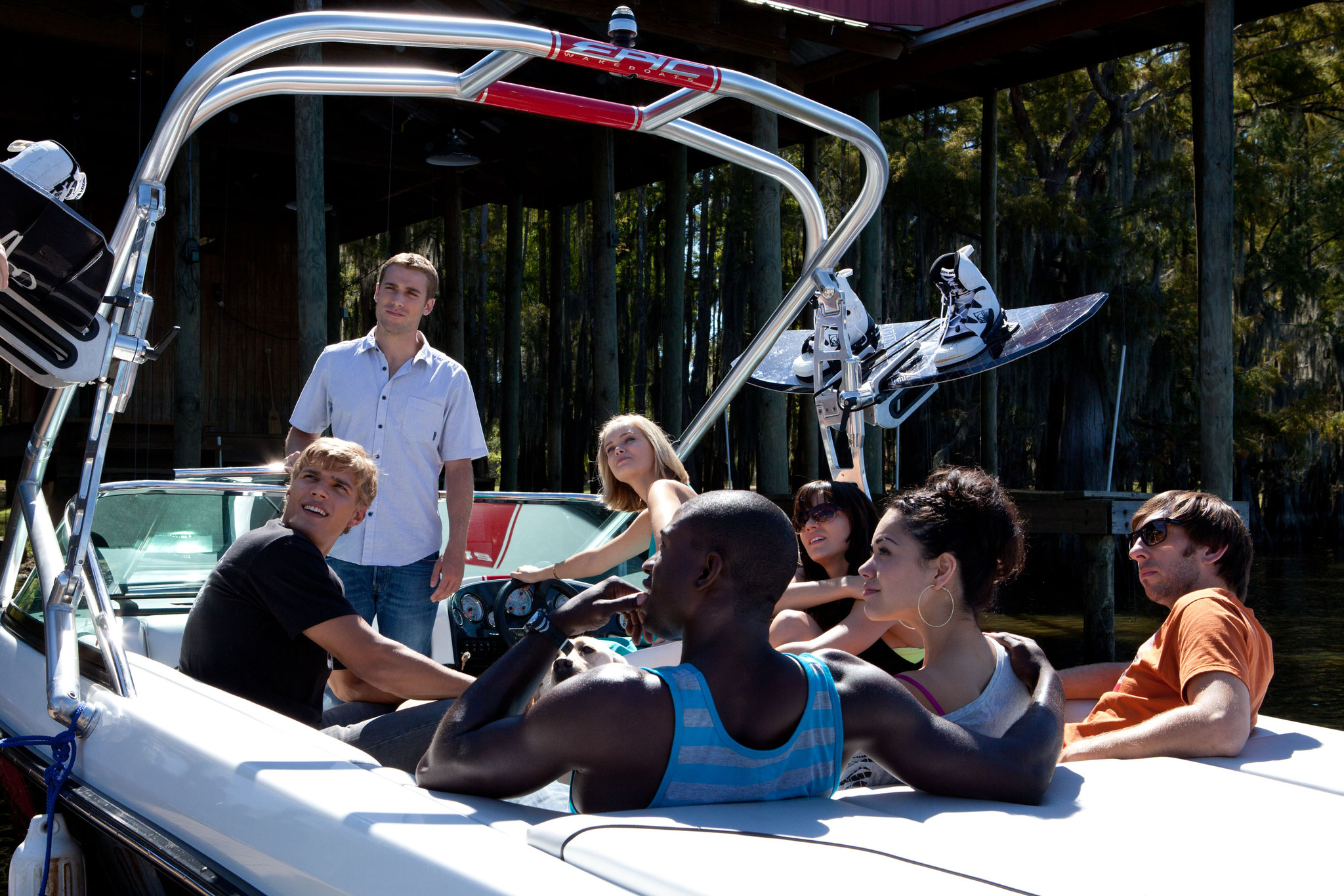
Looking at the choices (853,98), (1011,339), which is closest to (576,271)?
(853,98)

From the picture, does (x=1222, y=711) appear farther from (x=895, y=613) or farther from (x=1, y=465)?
(x=1, y=465)

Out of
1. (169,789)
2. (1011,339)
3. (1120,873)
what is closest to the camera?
(1120,873)

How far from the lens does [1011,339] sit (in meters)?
6.12

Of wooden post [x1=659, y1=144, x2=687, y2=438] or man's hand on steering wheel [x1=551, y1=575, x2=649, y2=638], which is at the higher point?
wooden post [x1=659, y1=144, x2=687, y2=438]

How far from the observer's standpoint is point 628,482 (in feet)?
11.3

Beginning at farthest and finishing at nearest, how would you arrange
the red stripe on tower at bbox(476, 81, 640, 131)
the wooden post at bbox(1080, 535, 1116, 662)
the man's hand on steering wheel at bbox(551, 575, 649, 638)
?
the wooden post at bbox(1080, 535, 1116, 662) → the red stripe on tower at bbox(476, 81, 640, 131) → the man's hand on steering wheel at bbox(551, 575, 649, 638)

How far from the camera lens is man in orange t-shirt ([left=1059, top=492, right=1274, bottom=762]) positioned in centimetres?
203

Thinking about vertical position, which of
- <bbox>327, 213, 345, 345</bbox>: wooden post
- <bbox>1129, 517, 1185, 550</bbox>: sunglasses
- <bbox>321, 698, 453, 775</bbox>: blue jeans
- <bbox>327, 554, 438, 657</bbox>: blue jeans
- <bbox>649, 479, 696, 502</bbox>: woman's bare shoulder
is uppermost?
<bbox>327, 213, 345, 345</bbox>: wooden post

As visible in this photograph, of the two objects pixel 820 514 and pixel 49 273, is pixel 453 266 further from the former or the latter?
pixel 49 273

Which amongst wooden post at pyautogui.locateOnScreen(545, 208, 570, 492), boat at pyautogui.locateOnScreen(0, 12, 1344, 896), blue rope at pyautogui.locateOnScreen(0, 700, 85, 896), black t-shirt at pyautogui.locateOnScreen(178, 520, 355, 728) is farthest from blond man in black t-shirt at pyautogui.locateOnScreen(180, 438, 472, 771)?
wooden post at pyautogui.locateOnScreen(545, 208, 570, 492)

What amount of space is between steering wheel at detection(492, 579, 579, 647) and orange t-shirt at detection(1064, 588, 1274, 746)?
1702 mm

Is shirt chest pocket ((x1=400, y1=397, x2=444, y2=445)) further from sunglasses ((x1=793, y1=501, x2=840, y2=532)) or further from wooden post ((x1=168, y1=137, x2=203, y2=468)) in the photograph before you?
wooden post ((x1=168, y1=137, x2=203, y2=468))

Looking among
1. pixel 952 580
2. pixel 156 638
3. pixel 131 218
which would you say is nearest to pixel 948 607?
pixel 952 580

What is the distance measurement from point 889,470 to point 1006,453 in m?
3.54
